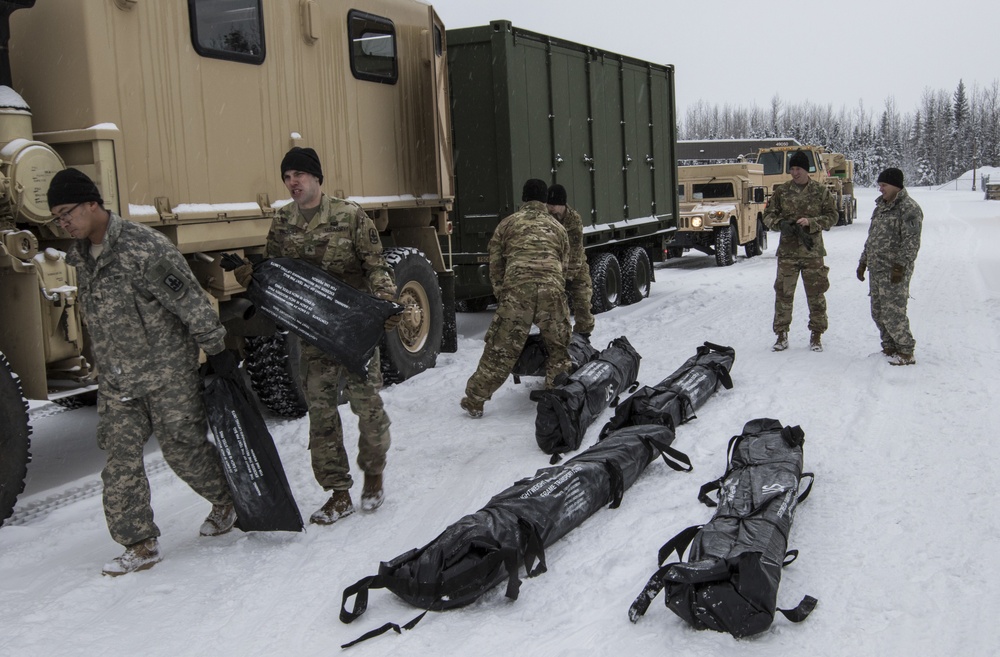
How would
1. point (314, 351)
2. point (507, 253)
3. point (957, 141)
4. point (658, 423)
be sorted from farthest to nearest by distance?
point (957, 141), point (507, 253), point (658, 423), point (314, 351)

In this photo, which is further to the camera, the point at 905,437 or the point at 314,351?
the point at 905,437

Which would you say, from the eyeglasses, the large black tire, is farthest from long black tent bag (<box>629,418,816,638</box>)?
the large black tire

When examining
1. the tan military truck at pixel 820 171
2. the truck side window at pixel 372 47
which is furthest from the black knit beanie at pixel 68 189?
the tan military truck at pixel 820 171

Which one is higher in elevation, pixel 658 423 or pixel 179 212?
pixel 179 212

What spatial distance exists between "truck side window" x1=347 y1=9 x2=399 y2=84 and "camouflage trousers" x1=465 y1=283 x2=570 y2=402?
258 cm

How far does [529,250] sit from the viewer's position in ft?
21.6

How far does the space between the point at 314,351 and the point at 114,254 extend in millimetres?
1070

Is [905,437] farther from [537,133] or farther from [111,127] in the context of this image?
[537,133]

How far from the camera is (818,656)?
10.3ft

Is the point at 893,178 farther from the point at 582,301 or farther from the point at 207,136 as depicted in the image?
the point at 207,136

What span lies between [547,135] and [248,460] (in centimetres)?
717

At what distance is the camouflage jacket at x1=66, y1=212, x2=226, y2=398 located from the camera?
13.2ft

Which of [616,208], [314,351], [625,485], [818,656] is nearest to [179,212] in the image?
[314,351]

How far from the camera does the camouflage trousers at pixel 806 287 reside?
8227 mm
